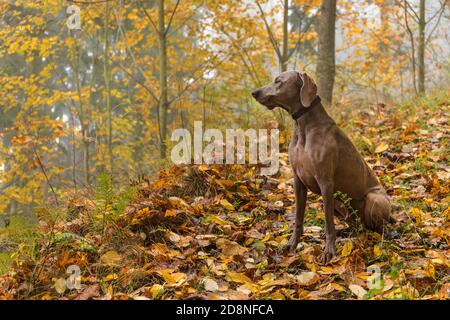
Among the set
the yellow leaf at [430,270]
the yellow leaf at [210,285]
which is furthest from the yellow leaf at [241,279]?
the yellow leaf at [430,270]

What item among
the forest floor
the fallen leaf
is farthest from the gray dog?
the fallen leaf

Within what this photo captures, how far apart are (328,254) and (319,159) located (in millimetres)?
795

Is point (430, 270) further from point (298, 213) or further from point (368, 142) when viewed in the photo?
point (368, 142)

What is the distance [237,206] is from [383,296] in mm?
2289

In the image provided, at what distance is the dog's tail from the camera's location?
426 cm

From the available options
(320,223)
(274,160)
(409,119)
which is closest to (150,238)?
(320,223)

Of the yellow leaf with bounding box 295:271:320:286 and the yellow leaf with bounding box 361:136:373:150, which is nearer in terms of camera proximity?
the yellow leaf with bounding box 295:271:320:286

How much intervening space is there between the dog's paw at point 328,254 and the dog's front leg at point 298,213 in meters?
0.33

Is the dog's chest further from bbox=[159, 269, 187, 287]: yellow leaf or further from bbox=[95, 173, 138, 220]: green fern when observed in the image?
bbox=[95, 173, 138, 220]: green fern

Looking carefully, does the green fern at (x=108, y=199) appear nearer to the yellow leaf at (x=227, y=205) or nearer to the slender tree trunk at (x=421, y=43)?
the yellow leaf at (x=227, y=205)

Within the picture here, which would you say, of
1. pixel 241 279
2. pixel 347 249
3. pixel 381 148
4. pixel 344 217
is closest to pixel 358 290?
pixel 347 249

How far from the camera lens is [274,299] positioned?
326 centimetres

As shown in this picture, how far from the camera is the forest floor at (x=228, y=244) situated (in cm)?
338
